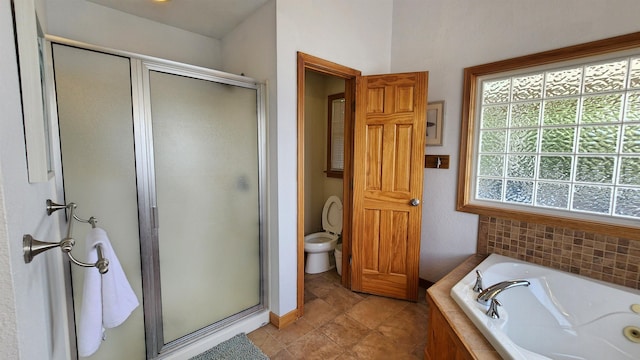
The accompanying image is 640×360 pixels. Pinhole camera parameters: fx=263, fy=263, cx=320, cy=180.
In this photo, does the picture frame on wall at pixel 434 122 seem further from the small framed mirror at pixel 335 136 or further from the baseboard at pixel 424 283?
the baseboard at pixel 424 283

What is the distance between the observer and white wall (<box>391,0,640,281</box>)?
1771 mm

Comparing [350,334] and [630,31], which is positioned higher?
[630,31]

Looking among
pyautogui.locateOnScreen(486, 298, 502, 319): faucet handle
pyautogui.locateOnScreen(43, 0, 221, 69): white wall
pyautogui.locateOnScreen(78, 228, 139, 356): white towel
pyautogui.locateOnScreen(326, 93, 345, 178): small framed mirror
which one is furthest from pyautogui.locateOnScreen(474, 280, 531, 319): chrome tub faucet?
pyautogui.locateOnScreen(43, 0, 221, 69): white wall

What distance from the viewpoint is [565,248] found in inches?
73.8

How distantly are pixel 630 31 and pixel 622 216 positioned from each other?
1.15 meters

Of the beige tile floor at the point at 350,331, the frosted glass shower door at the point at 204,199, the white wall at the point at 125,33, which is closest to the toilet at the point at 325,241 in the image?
the beige tile floor at the point at 350,331

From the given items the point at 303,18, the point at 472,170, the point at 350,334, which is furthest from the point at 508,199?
the point at 303,18

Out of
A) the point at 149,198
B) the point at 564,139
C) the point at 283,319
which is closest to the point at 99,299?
the point at 149,198

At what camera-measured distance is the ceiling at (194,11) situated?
1.99 meters

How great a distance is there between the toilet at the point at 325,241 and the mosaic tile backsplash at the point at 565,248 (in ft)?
4.93

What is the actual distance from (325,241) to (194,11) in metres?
2.52

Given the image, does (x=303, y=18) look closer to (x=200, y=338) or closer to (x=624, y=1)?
(x=624, y=1)

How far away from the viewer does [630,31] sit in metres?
1.60

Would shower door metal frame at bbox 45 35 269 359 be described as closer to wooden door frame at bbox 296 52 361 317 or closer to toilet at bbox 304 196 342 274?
wooden door frame at bbox 296 52 361 317
